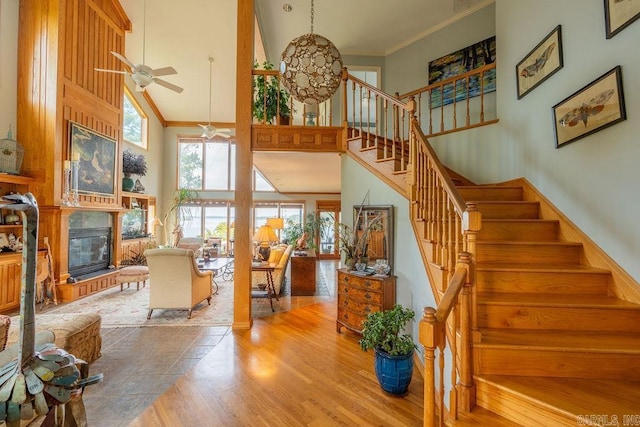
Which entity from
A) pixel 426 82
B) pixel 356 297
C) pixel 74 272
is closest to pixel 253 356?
pixel 356 297

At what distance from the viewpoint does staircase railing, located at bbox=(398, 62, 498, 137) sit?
13.2ft

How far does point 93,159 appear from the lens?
5398 mm

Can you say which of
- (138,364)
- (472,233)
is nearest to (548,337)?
(472,233)

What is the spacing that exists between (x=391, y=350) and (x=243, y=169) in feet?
8.86

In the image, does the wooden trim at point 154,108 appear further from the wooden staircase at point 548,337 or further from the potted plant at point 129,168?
the wooden staircase at point 548,337

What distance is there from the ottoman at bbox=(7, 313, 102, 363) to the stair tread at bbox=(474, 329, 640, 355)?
129 inches

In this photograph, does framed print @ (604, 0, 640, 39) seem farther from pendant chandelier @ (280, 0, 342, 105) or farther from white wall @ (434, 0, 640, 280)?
pendant chandelier @ (280, 0, 342, 105)

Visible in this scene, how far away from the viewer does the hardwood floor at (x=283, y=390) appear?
6.50 ft

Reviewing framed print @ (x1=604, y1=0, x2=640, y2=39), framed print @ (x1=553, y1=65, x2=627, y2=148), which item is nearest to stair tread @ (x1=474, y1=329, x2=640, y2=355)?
framed print @ (x1=553, y1=65, x2=627, y2=148)

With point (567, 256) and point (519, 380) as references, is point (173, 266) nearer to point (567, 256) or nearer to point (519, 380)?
point (519, 380)

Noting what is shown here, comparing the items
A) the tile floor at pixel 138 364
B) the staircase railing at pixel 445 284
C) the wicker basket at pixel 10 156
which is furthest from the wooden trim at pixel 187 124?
the staircase railing at pixel 445 284

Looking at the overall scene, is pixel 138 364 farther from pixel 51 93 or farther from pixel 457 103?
pixel 457 103

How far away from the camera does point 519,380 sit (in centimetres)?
154

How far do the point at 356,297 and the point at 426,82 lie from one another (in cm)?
418
